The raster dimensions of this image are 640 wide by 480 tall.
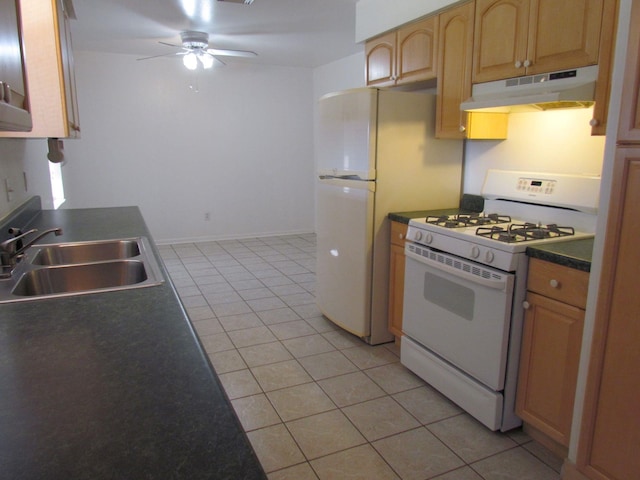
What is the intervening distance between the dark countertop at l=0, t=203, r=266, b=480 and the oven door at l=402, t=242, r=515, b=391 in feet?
4.64

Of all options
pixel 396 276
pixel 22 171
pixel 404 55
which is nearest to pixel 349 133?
pixel 404 55

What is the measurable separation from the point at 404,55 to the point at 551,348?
2122 millimetres

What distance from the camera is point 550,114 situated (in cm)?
244

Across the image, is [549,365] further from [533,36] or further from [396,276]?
[533,36]

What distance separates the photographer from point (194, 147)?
6.00 metres

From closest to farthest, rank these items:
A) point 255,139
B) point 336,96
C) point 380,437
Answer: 1. point 380,437
2. point 336,96
3. point 255,139

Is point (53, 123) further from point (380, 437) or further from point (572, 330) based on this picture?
point (572, 330)

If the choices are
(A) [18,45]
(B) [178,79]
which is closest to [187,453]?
(A) [18,45]

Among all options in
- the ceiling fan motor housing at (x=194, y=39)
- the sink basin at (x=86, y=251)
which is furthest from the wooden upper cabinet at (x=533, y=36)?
the ceiling fan motor housing at (x=194, y=39)

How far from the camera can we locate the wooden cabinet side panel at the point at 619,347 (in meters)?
1.51

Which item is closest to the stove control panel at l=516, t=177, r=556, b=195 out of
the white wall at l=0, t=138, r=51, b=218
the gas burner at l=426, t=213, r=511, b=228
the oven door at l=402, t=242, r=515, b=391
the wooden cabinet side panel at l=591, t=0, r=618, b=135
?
the gas burner at l=426, t=213, r=511, b=228

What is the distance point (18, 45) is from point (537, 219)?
7.98 ft

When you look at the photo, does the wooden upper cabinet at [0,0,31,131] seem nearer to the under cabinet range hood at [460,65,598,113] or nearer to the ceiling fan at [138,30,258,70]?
the under cabinet range hood at [460,65,598,113]

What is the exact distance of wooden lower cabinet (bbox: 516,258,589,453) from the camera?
181 centimetres
